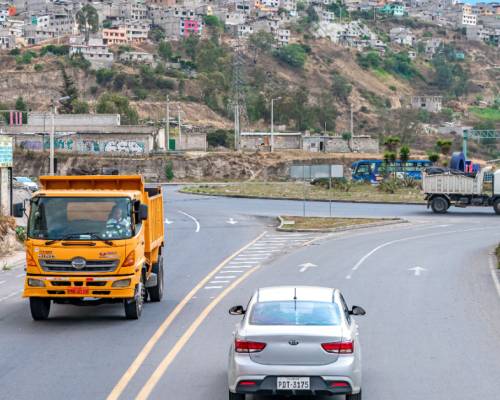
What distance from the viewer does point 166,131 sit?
362 ft

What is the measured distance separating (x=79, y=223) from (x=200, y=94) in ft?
481

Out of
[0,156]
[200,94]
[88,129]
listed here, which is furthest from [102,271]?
[200,94]

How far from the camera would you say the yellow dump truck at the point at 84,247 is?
63.6ft

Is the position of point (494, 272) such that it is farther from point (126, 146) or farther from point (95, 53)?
point (95, 53)

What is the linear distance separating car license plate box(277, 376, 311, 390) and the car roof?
4.74 feet

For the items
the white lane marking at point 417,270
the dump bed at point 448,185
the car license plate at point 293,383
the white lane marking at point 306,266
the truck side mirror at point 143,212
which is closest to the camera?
the car license plate at point 293,383

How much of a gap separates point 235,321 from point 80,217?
150 inches

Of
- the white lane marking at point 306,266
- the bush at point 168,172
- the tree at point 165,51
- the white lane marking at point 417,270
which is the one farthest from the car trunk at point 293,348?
the tree at point 165,51

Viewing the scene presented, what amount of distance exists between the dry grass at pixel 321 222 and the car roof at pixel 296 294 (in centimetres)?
3240

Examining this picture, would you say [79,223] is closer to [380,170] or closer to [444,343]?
[444,343]

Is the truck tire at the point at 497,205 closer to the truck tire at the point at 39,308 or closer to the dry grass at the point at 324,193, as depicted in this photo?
the dry grass at the point at 324,193

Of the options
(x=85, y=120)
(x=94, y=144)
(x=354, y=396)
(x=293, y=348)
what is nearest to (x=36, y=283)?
(x=293, y=348)

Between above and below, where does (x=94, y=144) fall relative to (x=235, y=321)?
above

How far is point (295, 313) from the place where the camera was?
43.2ft
